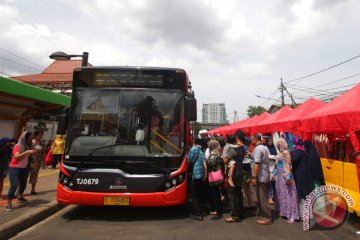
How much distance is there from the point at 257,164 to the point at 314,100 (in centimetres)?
712

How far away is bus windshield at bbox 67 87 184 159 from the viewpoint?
5.98m

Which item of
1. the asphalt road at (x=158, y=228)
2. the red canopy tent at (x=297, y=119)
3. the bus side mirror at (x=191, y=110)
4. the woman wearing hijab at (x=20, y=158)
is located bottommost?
the asphalt road at (x=158, y=228)

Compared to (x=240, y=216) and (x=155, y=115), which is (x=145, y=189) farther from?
(x=240, y=216)

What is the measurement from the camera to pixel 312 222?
582 centimetres

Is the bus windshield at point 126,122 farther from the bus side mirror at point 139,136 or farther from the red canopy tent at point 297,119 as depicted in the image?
the red canopy tent at point 297,119

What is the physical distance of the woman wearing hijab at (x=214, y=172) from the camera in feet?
21.2

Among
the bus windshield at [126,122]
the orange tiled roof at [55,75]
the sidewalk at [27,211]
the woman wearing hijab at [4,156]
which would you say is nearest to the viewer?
the sidewalk at [27,211]

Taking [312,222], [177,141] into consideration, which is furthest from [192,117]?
[312,222]

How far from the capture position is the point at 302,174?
6.04 meters

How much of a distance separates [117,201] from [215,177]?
2.05 m

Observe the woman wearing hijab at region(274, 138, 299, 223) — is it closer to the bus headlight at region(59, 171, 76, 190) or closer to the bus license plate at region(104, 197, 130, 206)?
the bus license plate at region(104, 197, 130, 206)

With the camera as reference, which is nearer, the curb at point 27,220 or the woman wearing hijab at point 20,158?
the curb at point 27,220

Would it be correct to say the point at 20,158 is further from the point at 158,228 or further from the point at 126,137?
the point at 158,228

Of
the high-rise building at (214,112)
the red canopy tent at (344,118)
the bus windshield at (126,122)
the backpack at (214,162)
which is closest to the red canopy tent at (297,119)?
the red canopy tent at (344,118)
